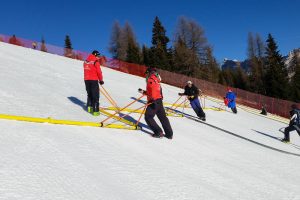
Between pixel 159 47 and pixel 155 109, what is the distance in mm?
46713

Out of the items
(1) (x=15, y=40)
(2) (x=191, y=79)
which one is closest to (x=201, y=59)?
(2) (x=191, y=79)

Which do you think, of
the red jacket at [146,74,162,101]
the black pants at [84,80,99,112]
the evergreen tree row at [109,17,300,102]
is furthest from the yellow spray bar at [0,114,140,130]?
the evergreen tree row at [109,17,300,102]

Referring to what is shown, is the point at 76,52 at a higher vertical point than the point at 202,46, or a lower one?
lower

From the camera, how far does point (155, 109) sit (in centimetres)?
695

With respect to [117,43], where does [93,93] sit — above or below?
below

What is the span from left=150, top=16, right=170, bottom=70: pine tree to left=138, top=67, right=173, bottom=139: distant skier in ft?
141

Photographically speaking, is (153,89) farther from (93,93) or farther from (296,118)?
(296,118)

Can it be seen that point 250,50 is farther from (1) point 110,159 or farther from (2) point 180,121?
(1) point 110,159

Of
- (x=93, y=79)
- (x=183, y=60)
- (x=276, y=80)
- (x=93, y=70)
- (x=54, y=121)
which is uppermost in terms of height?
(x=183, y=60)

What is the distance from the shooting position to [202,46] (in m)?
50.2

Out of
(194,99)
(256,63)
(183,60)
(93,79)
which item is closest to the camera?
(93,79)

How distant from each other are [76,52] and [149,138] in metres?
27.7

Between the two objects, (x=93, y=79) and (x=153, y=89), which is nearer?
(x=153, y=89)

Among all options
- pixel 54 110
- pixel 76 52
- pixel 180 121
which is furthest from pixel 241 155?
pixel 76 52
